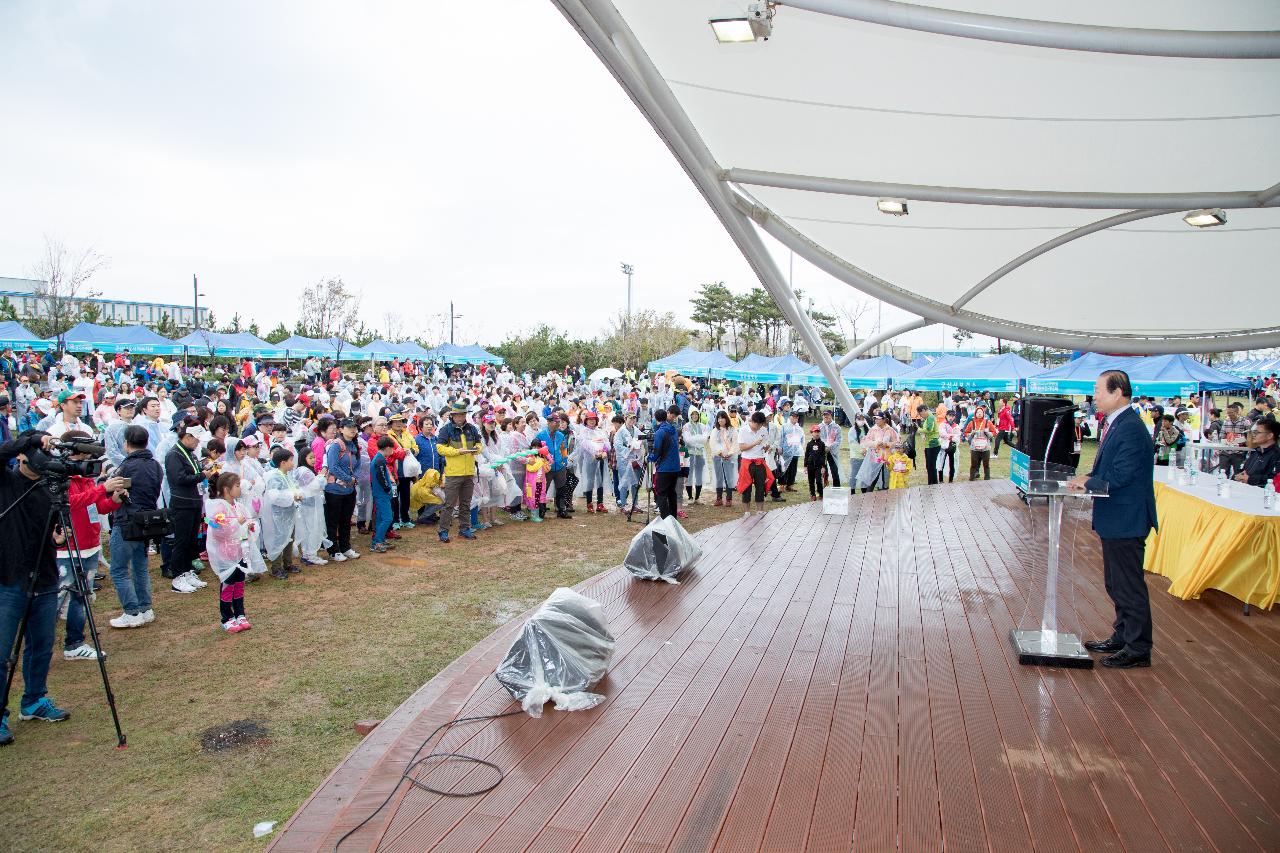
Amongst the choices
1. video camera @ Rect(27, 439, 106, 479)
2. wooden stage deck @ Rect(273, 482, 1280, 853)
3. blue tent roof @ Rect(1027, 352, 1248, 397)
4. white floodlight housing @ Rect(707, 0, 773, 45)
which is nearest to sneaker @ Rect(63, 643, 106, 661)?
video camera @ Rect(27, 439, 106, 479)

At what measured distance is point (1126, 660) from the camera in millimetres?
4656

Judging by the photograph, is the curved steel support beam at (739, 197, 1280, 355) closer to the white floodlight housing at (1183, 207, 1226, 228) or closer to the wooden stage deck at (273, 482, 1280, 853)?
the white floodlight housing at (1183, 207, 1226, 228)

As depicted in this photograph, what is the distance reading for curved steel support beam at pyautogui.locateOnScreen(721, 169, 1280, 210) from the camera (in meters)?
5.59

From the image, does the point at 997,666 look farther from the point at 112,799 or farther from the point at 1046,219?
the point at 112,799

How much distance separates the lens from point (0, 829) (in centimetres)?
388

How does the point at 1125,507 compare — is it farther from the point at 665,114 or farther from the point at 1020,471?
the point at 1020,471

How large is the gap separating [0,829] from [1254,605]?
893cm

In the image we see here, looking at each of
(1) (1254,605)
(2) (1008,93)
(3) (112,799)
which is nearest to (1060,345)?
(1) (1254,605)

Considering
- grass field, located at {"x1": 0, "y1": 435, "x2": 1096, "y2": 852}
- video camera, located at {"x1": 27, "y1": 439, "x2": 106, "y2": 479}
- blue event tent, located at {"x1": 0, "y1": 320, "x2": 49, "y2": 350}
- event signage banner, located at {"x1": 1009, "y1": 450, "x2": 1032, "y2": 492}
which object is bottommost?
Result: grass field, located at {"x1": 0, "y1": 435, "x2": 1096, "y2": 852}

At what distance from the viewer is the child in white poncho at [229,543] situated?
6.59m

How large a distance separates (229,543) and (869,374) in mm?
26704

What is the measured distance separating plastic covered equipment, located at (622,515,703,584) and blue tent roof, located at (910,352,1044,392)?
20.9 m

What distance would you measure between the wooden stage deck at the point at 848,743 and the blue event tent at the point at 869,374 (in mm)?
22963

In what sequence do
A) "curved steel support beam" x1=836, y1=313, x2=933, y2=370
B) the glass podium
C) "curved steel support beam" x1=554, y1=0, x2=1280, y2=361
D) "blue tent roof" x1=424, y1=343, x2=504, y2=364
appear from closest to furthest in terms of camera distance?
the glass podium → "curved steel support beam" x1=554, y1=0, x2=1280, y2=361 → "curved steel support beam" x1=836, y1=313, x2=933, y2=370 → "blue tent roof" x1=424, y1=343, x2=504, y2=364
